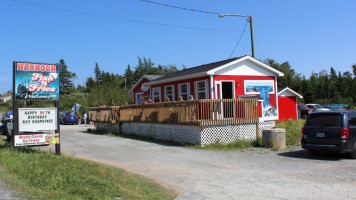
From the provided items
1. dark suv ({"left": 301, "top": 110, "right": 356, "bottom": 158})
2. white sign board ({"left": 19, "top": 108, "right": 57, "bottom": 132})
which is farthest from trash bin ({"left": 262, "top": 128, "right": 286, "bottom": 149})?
white sign board ({"left": 19, "top": 108, "right": 57, "bottom": 132})

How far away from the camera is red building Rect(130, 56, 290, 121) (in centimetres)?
1684

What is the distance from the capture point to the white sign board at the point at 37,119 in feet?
31.8

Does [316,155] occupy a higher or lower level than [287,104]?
lower

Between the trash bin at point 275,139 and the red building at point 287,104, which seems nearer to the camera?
the trash bin at point 275,139

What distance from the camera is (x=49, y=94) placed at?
9977 millimetres

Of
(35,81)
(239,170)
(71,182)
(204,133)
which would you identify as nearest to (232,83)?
(204,133)

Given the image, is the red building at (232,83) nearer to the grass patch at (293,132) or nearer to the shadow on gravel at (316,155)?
the grass patch at (293,132)

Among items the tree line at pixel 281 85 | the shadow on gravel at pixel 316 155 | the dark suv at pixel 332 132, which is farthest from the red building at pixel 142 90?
the dark suv at pixel 332 132

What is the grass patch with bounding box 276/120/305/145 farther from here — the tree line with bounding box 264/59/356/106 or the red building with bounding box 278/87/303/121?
the tree line with bounding box 264/59/356/106

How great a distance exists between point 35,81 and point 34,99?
0.59 metres

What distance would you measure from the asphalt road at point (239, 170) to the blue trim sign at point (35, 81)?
2797 millimetres

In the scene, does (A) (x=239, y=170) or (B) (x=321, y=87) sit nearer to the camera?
(A) (x=239, y=170)

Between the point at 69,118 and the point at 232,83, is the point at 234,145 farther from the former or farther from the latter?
the point at 69,118

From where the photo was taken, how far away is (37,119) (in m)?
9.90
